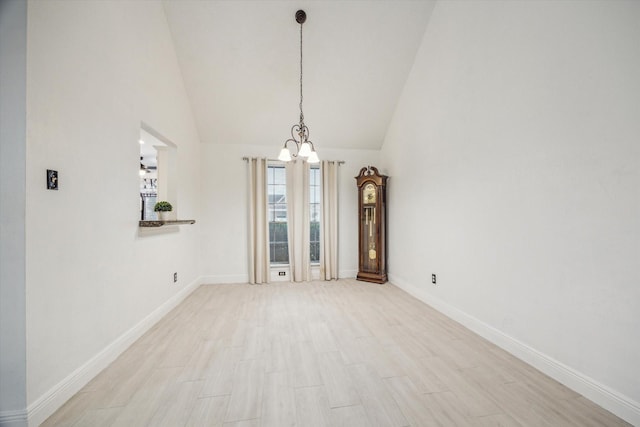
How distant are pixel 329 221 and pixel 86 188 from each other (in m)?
3.34

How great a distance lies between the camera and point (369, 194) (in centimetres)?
438

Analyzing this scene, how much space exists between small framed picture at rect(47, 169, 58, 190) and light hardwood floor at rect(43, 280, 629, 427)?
131 centimetres

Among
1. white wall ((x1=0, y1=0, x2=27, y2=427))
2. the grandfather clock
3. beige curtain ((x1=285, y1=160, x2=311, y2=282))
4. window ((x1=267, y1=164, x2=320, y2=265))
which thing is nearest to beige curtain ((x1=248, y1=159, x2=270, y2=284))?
window ((x1=267, y1=164, x2=320, y2=265))

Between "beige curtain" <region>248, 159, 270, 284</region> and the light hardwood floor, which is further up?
"beige curtain" <region>248, 159, 270, 284</region>

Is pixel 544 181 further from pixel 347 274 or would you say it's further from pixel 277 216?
pixel 277 216

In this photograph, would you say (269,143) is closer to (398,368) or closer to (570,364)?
(398,368)

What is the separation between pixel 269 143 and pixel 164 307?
2.87 meters

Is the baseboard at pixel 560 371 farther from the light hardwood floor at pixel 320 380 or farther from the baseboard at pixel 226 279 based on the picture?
the baseboard at pixel 226 279

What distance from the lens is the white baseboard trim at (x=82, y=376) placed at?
1.42m

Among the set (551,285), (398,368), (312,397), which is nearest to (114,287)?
(312,397)

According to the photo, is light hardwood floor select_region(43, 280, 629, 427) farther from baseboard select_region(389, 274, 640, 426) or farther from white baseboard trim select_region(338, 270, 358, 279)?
white baseboard trim select_region(338, 270, 358, 279)

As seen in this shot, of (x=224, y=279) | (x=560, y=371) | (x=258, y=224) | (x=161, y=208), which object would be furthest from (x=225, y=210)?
(x=560, y=371)

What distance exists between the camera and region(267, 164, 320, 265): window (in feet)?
15.3

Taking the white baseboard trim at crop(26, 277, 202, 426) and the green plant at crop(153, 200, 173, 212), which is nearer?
the white baseboard trim at crop(26, 277, 202, 426)
